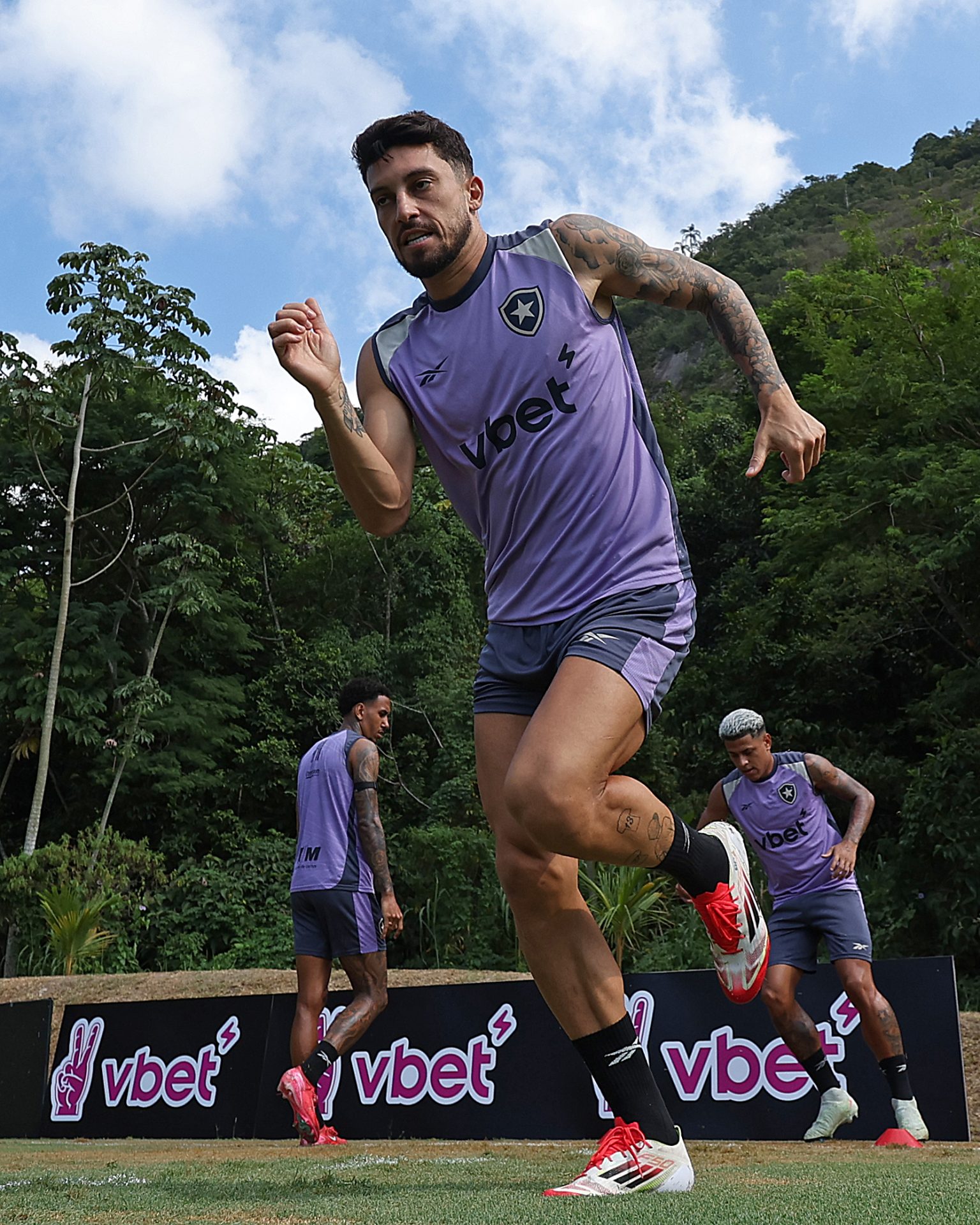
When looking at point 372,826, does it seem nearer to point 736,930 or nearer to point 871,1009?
point 871,1009

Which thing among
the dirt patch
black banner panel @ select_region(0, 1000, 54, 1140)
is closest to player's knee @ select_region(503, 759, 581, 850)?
black banner panel @ select_region(0, 1000, 54, 1140)

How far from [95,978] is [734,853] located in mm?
10526

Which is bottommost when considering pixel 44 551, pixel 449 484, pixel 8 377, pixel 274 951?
pixel 274 951

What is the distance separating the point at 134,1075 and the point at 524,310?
6.51 metres

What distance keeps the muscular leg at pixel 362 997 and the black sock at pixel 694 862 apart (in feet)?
11.4

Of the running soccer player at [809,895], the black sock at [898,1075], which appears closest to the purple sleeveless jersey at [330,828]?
the running soccer player at [809,895]

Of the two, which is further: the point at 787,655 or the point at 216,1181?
the point at 787,655

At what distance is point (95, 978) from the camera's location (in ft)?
40.2

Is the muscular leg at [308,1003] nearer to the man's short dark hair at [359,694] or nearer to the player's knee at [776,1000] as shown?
the man's short dark hair at [359,694]

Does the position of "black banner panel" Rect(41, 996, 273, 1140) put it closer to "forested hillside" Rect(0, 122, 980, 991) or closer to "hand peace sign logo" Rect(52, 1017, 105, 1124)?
"hand peace sign logo" Rect(52, 1017, 105, 1124)

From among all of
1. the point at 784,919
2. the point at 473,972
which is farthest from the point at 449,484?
the point at 473,972

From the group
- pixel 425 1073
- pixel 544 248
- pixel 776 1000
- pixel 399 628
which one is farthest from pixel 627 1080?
pixel 399 628

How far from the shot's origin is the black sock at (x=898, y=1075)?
231 inches

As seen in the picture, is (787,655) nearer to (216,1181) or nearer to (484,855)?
(484,855)
